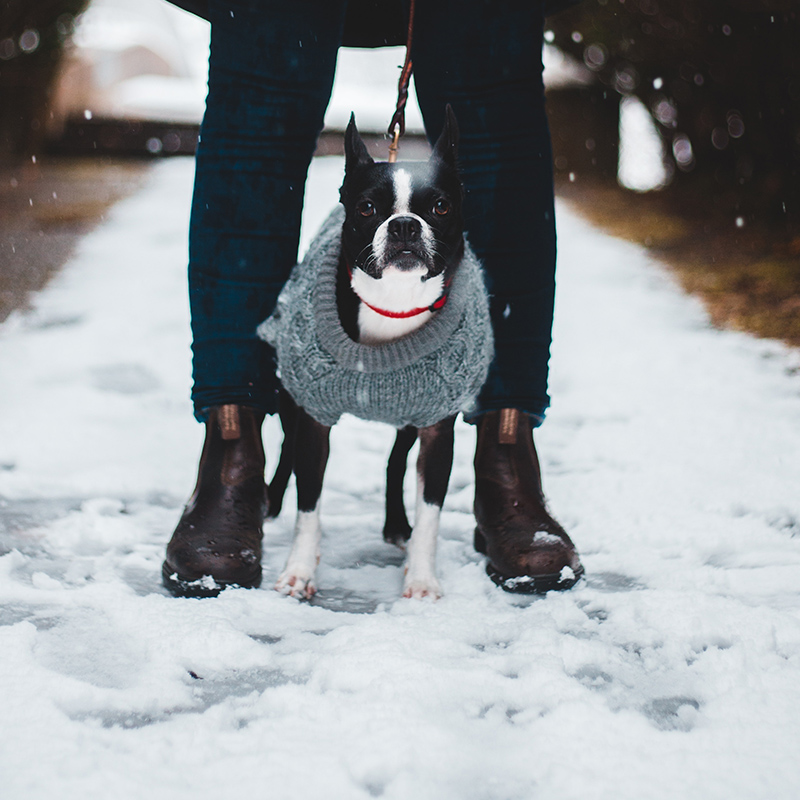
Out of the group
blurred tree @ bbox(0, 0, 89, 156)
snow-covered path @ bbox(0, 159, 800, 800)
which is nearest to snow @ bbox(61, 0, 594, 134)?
blurred tree @ bbox(0, 0, 89, 156)

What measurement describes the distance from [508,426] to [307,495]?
0.47 m

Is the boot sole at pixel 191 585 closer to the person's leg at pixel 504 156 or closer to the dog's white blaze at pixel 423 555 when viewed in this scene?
the dog's white blaze at pixel 423 555

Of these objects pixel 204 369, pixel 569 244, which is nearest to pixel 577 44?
pixel 569 244

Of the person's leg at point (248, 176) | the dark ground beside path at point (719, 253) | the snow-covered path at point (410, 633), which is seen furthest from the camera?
the dark ground beside path at point (719, 253)

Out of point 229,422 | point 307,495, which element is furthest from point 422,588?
point 229,422

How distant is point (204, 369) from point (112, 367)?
149 cm

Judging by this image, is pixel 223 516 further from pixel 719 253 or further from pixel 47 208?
pixel 47 208

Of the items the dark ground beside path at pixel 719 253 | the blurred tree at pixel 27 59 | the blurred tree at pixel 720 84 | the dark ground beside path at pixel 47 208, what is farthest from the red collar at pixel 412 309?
the blurred tree at pixel 27 59

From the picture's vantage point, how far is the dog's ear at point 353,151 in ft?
5.57

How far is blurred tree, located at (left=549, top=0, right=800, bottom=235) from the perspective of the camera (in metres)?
4.49

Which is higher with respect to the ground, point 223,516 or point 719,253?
point 719,253

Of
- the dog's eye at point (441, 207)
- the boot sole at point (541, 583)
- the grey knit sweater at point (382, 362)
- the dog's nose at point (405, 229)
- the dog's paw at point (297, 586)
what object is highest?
the dog's eye at point (441, 207)

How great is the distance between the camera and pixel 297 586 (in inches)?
66.1

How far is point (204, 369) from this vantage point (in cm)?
186
